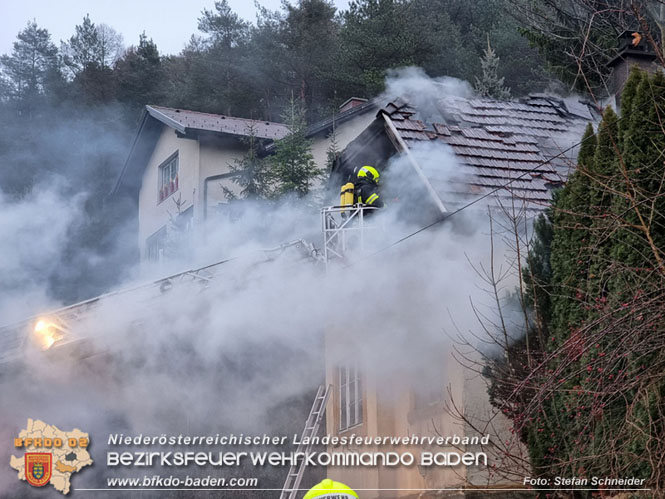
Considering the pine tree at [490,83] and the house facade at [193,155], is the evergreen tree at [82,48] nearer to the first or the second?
the house facade at [193,155]

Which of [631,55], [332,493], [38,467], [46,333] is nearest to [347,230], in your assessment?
[631,55]

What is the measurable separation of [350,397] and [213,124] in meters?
11.5

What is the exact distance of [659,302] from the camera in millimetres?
6160

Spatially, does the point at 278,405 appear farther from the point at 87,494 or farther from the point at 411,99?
the point at 411,99

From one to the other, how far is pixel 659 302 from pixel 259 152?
15.5 m

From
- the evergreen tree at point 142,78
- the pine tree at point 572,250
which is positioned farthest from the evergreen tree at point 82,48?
the pine tree at point 572,250

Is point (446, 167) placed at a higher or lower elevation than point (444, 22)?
lower

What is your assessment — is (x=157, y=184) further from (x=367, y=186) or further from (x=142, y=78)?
(x=367, y=186)

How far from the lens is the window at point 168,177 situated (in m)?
23.9

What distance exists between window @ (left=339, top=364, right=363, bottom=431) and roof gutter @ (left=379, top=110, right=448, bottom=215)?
9.92 feet

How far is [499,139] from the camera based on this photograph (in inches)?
495

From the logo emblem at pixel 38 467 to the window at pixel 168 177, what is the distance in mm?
10964

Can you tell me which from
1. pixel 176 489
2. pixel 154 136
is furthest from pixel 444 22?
pixel 176 489

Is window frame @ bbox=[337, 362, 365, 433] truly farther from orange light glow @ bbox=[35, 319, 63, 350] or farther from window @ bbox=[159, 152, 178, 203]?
window @ bbox=[159, 152, 178, 203]
